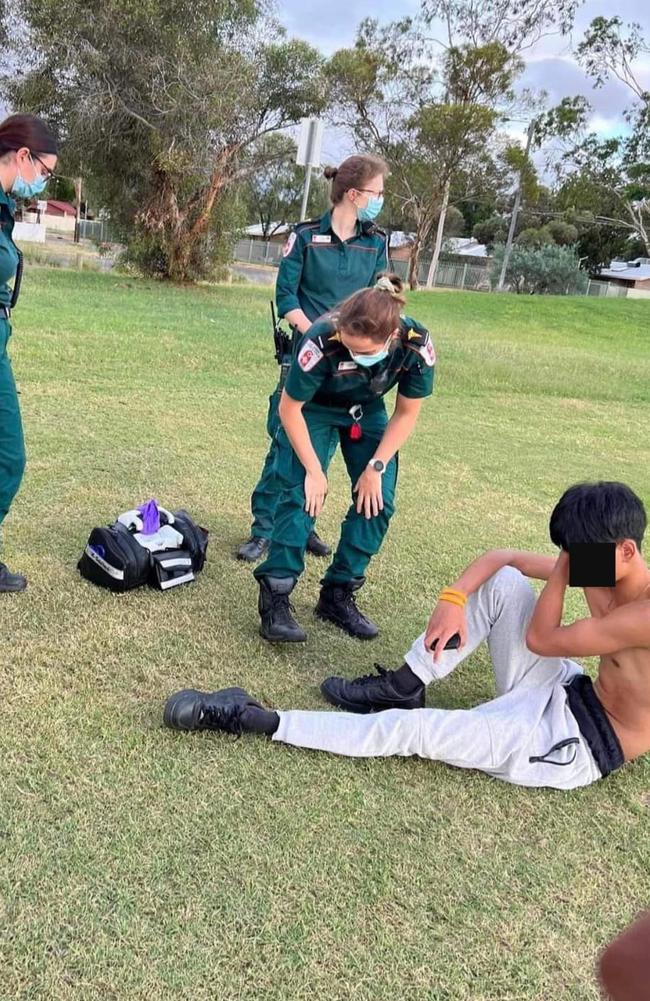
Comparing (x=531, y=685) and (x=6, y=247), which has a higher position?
(x=6, y=247)

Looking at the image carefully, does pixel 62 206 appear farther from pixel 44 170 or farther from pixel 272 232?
pixel 44 170

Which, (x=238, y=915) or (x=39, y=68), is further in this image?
(x=39, y=68)

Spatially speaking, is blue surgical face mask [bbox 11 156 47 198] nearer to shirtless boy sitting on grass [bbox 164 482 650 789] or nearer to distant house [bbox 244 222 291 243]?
shirtless boy sitting on grass [bbox 164 482 650 789]

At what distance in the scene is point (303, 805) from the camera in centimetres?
226

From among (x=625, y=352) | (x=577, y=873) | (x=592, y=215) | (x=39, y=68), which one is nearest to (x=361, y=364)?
(x=577, y=873)

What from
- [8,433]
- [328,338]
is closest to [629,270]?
[328,338]

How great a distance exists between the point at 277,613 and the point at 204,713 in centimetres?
74

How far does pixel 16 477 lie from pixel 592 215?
35788mm

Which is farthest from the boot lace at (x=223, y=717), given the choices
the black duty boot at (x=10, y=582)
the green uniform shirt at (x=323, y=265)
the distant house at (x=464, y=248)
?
the distant house at (x=464, y=248)

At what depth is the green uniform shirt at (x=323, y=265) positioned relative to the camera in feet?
11.8

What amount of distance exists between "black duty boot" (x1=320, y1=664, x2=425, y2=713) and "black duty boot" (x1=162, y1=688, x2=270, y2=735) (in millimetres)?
376

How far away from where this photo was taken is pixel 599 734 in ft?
7.88

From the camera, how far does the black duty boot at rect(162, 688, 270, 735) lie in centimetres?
246

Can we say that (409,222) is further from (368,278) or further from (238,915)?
(238,915)
